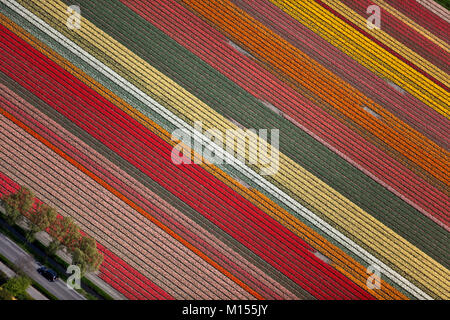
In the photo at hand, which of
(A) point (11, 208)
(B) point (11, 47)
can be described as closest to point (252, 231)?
(A) point (11, 208)

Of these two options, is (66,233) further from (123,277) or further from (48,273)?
(123,277)

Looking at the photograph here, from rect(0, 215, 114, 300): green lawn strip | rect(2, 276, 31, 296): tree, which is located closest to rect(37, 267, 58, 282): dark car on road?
rect(0, 215, 114, 300): green lawn strip

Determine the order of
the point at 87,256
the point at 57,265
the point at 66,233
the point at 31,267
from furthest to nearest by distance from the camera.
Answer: the point at 57,265, the point at 31,267, the point at 66,233, the point at 87,256

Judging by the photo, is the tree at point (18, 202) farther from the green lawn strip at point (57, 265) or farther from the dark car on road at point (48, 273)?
the dark car on road at point (48, 273)

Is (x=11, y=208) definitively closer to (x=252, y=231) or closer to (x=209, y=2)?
(x=252, y=231)

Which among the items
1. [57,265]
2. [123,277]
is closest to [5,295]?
[57,265]

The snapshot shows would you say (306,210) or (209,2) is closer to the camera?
(306,210)

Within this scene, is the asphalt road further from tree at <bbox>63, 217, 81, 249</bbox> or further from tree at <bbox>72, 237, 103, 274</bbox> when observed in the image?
tree at <bbox>63, 217, 81, 249</bbox>
